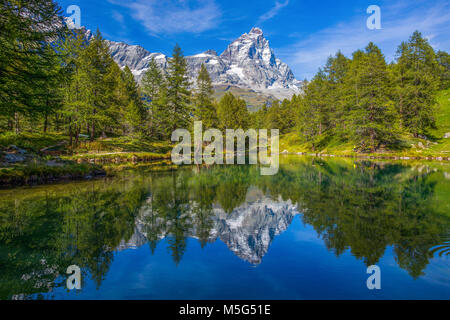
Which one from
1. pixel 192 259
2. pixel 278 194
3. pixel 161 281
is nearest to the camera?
pixel 161 281

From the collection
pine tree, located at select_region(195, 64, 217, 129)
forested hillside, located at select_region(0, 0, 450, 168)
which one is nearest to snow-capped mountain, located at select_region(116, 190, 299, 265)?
forested hillside, located at select_region(0, 0, 450, 168)

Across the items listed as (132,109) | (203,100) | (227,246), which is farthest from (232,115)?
(227,246)

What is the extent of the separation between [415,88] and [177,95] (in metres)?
48.0

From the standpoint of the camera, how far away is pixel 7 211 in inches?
432

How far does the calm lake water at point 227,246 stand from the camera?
5.09 metres

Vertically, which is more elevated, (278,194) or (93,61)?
(93,61)

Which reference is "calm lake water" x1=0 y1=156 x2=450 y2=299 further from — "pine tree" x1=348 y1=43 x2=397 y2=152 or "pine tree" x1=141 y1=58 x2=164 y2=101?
"pine tree" x1=141 y1=58 x2=164 y2=101

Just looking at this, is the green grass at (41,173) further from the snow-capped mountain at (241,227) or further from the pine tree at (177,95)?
the pine tree at (177,95)

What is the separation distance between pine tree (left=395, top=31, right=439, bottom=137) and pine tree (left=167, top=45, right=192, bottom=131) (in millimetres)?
43592

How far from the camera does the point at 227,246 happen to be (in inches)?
300

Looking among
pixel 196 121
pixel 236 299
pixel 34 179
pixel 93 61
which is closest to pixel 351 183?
pixel 236 299

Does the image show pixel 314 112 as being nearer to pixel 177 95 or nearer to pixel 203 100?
pixel 203 100
